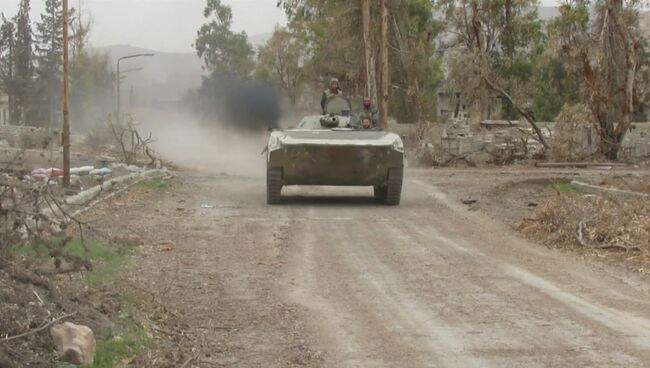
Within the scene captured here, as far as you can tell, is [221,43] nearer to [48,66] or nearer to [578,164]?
[48,66]

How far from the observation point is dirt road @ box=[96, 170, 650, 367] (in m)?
6.73

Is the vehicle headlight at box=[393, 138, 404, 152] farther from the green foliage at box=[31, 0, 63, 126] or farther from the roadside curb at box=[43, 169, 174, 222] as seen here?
the green foliage at box=[31, 0, 63, 126]

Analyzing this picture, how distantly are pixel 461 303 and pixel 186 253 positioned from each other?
414 cm

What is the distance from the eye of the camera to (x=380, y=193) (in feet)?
60.4

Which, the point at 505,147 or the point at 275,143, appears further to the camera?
the point at 505,147

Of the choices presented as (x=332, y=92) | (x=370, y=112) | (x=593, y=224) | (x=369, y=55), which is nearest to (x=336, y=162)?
(x=370, y=112)

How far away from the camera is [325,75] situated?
5866 cm

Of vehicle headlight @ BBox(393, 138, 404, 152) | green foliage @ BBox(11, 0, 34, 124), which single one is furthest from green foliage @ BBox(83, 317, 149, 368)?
green foliage @ BBox(11, 0, 34, 124)

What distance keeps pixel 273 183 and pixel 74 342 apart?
11.8m

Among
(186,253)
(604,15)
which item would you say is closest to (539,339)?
(186,253)

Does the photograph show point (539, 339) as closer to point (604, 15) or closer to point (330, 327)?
point (330, 327)

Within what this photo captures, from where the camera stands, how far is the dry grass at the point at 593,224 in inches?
472

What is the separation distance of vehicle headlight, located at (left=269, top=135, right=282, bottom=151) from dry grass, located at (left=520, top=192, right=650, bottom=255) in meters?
4.81

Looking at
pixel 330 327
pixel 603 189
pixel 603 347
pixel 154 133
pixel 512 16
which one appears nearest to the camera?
pixel 603 347
